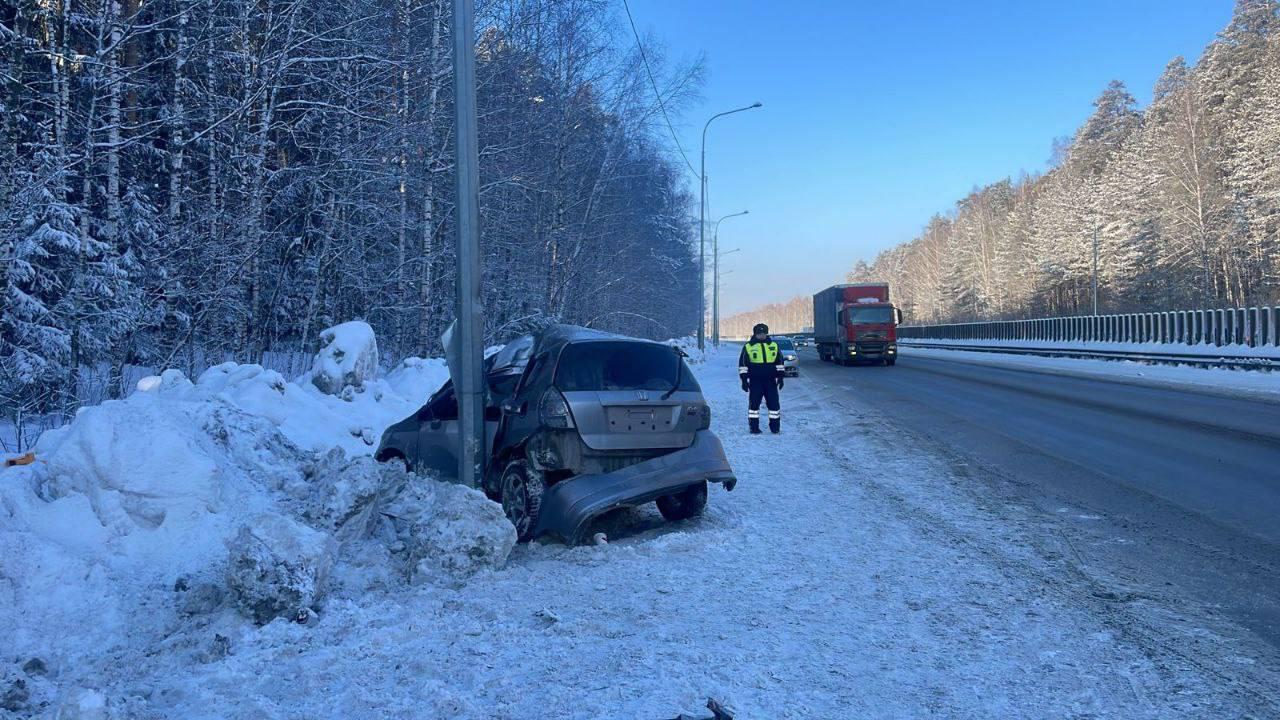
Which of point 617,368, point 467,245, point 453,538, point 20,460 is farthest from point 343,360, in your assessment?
point 453,538

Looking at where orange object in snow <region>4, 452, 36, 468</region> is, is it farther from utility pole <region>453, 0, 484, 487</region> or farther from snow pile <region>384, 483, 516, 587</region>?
utility pole <region>453, 0, 484, 487</region>

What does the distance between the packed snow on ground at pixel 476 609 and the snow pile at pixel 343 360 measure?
A: 18.9 ft

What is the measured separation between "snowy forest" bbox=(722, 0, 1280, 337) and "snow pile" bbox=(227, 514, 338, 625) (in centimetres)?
5383

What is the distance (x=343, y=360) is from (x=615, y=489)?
7.96m

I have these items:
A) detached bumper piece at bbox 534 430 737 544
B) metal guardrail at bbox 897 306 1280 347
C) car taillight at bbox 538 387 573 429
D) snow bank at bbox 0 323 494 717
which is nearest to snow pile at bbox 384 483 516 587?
snow bank at bbox 0 323 494 717

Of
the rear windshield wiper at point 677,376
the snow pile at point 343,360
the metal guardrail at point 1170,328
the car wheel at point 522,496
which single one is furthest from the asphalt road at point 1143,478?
the metal guardrail at point 1170,328

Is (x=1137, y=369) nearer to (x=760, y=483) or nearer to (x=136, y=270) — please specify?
(x=760, y=483)

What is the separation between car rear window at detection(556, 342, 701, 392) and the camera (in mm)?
6488

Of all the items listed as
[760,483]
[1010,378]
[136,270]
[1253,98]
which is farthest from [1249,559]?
[1253,98]

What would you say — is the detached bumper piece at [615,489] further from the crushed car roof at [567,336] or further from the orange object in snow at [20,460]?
the orange object in snow at [20,460]

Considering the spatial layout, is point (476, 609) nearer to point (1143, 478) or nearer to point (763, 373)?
point (1143, 478)

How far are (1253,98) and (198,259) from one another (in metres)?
59.9

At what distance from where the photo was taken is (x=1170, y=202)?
2223 inches

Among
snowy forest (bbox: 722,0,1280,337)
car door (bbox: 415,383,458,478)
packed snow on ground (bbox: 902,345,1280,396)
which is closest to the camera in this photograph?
car door (bbox: 415,383,458,478)
